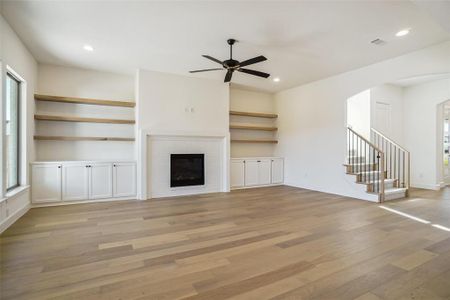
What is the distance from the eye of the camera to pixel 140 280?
2029mm

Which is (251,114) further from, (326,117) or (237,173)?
(326,117)

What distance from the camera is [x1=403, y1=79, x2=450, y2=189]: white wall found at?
647 cm

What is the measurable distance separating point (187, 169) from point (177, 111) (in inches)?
56.8

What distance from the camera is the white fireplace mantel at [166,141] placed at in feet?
17.2

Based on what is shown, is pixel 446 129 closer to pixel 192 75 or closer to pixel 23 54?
pixel 192 75

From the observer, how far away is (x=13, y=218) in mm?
3578

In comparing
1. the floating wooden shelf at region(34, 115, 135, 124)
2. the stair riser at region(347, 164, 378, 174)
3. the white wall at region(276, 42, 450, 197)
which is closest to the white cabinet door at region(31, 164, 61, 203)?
the floating wooden shelf at region(34, 115, 135, 124)

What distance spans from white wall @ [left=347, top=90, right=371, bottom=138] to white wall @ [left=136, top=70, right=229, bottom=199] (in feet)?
12.2

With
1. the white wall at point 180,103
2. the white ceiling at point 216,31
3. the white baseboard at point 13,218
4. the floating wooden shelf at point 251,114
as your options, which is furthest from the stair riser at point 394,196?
the white baseboard at point 13,218

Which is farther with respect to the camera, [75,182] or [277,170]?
[277,170]

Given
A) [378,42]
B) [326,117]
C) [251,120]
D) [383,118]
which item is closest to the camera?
[378,42]

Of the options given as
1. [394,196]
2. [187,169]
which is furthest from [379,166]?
[187,169]

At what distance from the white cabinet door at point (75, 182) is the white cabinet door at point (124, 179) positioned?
543 millimetres

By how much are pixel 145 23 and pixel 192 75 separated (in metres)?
2.43
